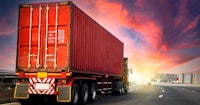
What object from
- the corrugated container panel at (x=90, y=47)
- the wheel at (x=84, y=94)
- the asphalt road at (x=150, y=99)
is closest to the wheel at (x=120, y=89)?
the asphalt road at (x=150, y=99)

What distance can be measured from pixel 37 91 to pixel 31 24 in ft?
9.90

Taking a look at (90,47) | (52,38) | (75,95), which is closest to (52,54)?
(52,38)

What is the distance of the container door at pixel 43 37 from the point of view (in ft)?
48.5

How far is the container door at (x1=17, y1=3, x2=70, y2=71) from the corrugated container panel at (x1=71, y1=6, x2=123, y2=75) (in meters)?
0.43

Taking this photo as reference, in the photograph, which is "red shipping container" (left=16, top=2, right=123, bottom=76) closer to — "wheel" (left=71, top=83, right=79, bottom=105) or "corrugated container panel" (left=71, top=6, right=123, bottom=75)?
"corrugated container panel" (left=71, top=6, right=123, bottom=75)

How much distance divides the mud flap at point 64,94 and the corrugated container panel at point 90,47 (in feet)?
3.23

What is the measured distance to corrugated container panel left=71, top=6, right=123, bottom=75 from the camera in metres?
15.2

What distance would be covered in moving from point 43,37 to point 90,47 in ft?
10.1

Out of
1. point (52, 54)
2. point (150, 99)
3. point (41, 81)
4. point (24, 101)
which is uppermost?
point (52, 54)

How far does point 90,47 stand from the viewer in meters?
17.5

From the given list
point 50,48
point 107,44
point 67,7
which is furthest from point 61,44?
point 107,44

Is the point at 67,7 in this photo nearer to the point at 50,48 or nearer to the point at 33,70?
the point at 50,48

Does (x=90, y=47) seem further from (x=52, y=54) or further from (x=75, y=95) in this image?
(x=75, y=95)

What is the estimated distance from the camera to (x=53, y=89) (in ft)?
47.3
